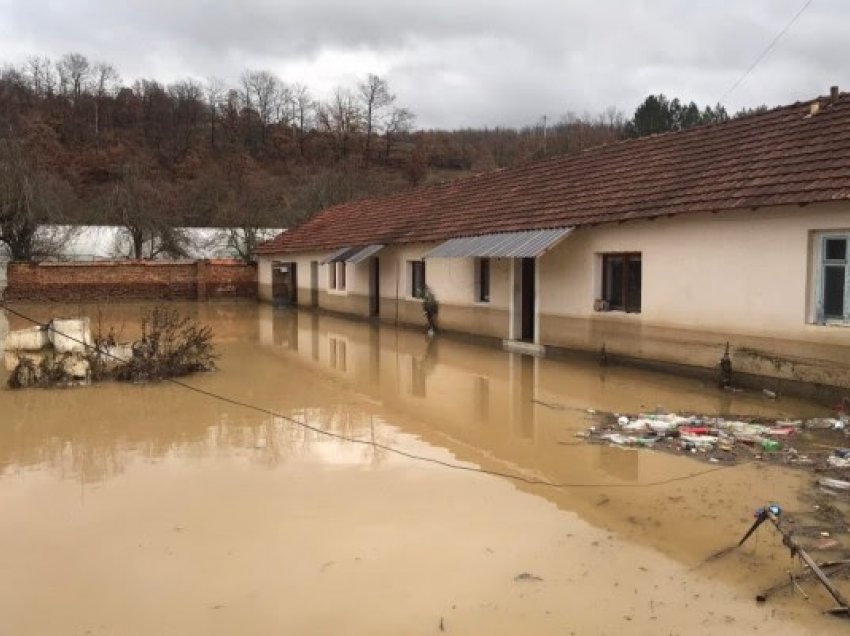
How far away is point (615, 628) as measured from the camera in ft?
13.9

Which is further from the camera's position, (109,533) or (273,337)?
(273,337)

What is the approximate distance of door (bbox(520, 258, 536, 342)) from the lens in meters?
17.3

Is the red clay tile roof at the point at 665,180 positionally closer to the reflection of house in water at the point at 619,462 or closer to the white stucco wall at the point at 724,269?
the white stucco wall at the point at 724,269

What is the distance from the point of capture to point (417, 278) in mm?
22266

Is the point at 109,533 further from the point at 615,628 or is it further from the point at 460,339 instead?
the point at 460,339

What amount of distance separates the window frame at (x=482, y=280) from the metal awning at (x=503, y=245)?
69 centimetres

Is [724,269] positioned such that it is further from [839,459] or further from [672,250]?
[839,459]

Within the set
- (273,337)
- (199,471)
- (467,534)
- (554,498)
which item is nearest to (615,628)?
(467,534)

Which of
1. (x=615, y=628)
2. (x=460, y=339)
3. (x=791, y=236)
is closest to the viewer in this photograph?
(x=615, y=628)

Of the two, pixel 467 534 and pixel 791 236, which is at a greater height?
pixel 791 236

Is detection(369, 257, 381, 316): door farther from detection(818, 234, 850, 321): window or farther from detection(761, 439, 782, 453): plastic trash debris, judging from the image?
detection(761, 439, 782, 453): plastic trash debris

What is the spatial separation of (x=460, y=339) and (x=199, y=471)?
1204 cm

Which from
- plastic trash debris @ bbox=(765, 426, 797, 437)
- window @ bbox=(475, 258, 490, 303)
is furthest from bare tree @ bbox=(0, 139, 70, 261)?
plastic trash debris @ bbox=(765, 426, 797, 437)

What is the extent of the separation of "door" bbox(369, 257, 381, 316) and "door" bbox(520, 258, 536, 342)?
8329 mm
